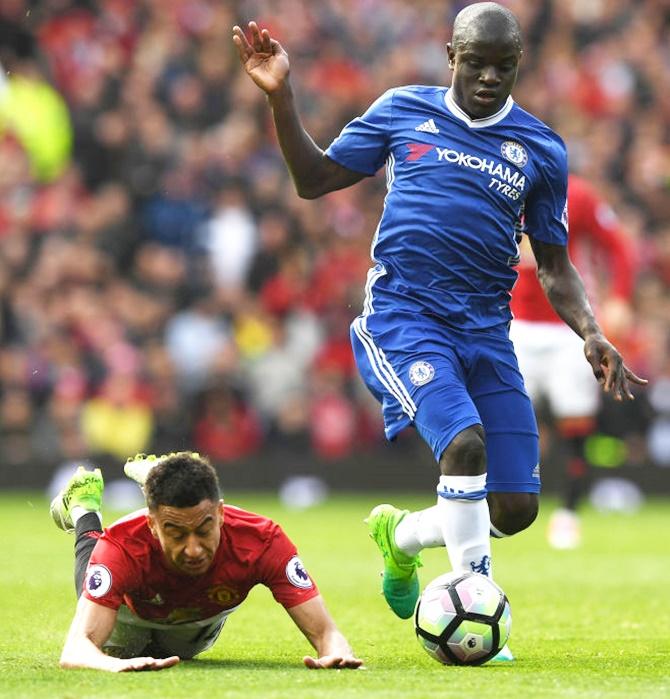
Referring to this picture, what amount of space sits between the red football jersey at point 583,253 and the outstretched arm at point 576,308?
172 inches

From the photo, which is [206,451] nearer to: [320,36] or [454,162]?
[320,36]

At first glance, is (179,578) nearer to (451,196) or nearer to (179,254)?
(451,196)

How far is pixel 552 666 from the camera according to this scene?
6.25m

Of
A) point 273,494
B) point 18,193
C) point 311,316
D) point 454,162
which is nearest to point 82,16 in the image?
point 18,193

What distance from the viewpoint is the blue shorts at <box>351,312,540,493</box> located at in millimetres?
6445

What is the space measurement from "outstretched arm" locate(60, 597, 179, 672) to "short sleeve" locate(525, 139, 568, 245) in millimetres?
2439

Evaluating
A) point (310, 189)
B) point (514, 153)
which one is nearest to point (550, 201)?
point (514, 153)

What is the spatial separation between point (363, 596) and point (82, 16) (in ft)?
33.5

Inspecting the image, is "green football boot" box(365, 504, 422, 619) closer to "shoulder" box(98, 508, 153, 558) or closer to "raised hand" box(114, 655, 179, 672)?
"shoulder" box(98, 508, 153, 558)

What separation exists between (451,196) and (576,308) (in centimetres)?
74

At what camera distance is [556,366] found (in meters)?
12.5

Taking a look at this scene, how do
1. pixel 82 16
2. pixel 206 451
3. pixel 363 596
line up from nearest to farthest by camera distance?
pixel 363 596 < pixel 206 451 < pixel 82 16


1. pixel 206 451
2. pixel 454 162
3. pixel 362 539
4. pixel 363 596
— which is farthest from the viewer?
pixel 206 451

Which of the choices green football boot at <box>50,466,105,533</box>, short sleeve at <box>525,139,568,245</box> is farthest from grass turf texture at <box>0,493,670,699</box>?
short sleeve at <box>525,139,568,245</box>
